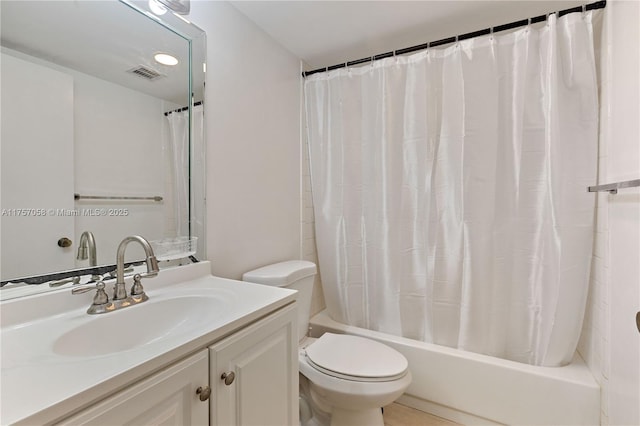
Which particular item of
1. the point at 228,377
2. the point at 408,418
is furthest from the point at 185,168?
the point at 408,418

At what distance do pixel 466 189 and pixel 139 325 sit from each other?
5.17 feet

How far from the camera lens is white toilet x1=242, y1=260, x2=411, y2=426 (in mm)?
1263

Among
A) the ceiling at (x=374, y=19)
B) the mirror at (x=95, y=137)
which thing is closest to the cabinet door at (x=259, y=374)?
the mirror at (x=95, y=137)

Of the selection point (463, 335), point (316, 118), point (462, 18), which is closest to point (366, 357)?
point (463, 335)

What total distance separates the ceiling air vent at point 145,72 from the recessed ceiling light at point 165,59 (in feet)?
0.16

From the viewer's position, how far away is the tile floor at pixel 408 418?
62.3 inches

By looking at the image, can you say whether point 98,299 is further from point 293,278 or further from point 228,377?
point 293,278

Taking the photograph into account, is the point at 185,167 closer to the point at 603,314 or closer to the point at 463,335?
the point at 463,335

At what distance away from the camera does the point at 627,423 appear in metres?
1.04

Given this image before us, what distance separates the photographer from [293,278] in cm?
151

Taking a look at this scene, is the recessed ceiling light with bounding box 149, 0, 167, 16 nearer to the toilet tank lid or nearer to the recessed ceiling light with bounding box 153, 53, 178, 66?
the recessed ceiling light with bounding box 153, 53, 178, 66

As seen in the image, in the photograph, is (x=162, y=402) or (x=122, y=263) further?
(x=122, y=263)

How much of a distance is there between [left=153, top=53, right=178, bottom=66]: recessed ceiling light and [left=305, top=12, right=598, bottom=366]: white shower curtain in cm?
96

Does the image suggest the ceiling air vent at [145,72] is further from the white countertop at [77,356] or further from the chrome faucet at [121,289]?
the white countertop at [77,356]
